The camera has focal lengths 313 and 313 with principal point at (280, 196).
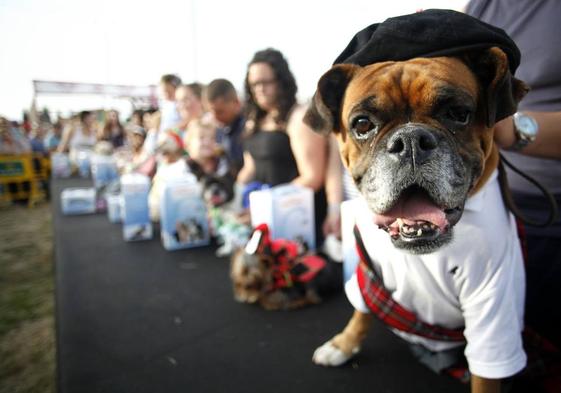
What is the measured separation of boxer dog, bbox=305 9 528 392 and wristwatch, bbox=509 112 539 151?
0.08 metres

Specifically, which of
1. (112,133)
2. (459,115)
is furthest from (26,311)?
(112,133)

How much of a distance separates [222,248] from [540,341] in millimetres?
1859

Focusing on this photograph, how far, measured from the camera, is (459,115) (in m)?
0.87

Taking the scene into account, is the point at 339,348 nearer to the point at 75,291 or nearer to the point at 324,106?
the point at 324,106

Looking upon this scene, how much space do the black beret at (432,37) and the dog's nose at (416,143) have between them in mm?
265

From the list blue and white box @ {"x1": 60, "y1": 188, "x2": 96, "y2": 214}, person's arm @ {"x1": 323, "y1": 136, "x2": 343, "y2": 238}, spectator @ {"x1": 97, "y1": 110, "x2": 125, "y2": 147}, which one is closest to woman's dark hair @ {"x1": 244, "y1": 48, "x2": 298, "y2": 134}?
person's arm @ {"x1": 323, "y1": 136, "x2": 343, "y2": 238}

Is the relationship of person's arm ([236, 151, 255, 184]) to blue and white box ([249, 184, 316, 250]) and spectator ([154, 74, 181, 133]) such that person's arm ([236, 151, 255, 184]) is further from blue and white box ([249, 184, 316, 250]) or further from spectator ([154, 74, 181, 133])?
spectator ([154, 74, 181, 133])

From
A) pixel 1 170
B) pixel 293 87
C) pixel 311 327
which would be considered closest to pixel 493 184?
pixel 311 327

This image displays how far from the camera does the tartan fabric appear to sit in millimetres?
1068

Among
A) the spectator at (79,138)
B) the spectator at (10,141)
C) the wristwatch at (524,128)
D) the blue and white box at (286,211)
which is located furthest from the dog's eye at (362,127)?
the spectator at (79,138)

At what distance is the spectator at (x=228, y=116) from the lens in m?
3.06

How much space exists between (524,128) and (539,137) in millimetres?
62

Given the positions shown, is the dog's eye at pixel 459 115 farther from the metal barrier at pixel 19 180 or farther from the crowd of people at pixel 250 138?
the metal barrier at pixel 19 180

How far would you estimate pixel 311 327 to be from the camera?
1427 mm
